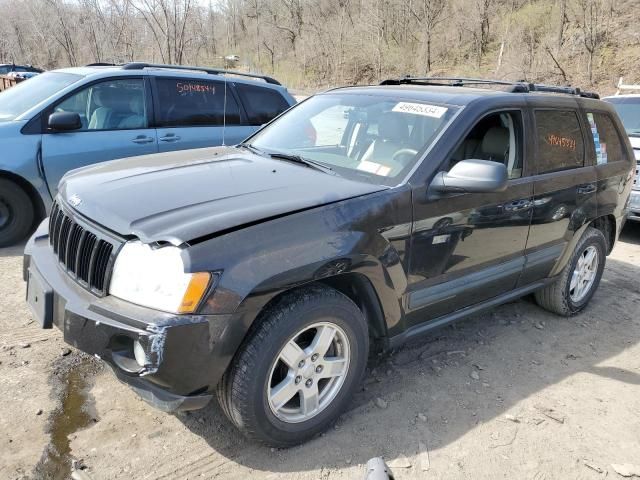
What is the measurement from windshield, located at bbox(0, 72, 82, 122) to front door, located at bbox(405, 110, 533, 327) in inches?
168

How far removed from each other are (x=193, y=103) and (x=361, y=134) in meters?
3.29

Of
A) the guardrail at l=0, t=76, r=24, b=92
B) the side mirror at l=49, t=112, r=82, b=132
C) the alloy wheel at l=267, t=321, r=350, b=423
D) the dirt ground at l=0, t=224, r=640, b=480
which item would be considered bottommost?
the dirt ground at l=0, t=224, r=640, b=480

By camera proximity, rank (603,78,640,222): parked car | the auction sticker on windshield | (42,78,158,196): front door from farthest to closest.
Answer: (603,78,640,222): parked car, (42,78,158,196): front door, the auction sticker on windshield

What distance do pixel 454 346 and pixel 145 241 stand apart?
2.46m

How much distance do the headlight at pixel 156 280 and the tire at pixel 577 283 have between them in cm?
312

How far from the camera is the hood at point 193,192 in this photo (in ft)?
7.38

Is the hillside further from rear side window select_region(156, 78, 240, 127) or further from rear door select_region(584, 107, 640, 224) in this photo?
rear door select_region(584, 107, 640, 224)

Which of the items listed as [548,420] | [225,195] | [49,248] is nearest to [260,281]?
[225,195]

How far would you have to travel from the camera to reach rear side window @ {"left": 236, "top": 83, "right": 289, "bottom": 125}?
638 centimetres

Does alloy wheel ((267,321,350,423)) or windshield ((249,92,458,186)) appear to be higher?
windshield ((249,92,458,186))

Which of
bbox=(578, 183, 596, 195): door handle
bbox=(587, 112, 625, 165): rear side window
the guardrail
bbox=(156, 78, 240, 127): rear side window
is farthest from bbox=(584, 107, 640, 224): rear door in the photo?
the guardrail

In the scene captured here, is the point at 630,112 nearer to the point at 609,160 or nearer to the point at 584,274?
the point at 609,160

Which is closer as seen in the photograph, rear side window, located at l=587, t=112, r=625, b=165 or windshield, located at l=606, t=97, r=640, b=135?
rear side window, located at l=587, t=112, r=625, b=165

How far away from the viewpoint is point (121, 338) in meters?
2.15
